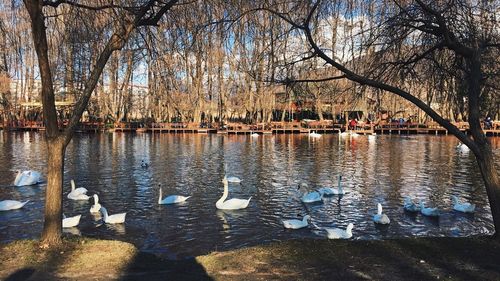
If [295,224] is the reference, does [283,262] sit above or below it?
above

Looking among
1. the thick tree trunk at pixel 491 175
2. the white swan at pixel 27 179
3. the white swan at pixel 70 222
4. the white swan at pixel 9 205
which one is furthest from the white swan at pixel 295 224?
the white swan at pixel 27 179

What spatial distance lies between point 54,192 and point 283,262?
11.8 ft

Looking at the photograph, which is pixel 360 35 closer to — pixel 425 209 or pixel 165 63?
pixel 165 63

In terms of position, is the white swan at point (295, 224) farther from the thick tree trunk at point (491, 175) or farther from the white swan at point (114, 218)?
the thick tree trunk at point (491, 175)

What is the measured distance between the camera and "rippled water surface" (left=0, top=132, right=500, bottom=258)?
10875 mm

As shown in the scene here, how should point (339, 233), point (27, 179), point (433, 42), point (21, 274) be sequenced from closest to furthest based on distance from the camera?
point (21, 274)
point (433, 42)
point (339, 233)
point (27, 179)

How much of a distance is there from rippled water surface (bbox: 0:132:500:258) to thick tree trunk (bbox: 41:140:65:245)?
274 cm

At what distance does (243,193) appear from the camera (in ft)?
52.3

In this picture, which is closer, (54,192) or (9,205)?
(54,192)

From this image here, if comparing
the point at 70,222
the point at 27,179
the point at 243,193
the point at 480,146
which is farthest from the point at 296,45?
the point at 27,179

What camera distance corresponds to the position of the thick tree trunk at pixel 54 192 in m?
6.89

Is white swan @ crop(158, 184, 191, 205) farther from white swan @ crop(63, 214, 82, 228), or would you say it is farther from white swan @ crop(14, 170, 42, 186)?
white swan @ crop(14, 170, 42, 186)

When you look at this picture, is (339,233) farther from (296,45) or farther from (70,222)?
(70,222)

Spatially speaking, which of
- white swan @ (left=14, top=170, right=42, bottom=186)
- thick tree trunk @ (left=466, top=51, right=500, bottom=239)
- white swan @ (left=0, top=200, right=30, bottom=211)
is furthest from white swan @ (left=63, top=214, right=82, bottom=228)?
thick tree trunk @ (left=466, top=51, right=500, bottom=239)
